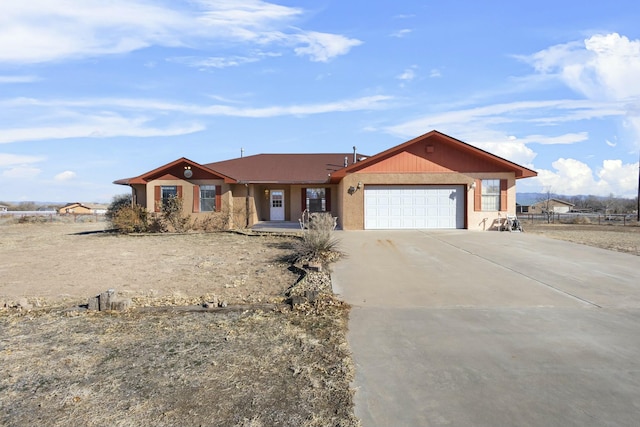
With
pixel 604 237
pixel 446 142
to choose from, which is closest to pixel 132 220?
pixel 446 142

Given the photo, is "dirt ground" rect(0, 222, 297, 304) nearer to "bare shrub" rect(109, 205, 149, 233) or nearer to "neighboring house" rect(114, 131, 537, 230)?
"bare shrub" rect(109, 205, 149, 233)

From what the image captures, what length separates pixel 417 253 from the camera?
507 inches

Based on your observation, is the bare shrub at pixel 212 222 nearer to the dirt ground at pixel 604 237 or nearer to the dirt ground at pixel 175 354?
the dirt ground at pixel 175 354

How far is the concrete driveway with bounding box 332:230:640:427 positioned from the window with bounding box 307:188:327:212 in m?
14.2

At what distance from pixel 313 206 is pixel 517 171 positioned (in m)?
11.2

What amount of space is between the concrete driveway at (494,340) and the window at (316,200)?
46.5 ft

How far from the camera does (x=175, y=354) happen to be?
513 cm

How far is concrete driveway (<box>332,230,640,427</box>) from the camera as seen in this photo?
3828mm

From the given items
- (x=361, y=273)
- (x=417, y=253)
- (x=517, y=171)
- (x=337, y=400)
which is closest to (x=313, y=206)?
(x=517, y=171)

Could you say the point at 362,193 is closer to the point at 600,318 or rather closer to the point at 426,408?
the point at 600,318

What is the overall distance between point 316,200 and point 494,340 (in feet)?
67.3

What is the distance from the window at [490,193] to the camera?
66.3ft

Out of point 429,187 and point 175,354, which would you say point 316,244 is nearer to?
point 175,354

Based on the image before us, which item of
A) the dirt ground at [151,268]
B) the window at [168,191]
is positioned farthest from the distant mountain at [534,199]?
the dirt ground at [151,268]
